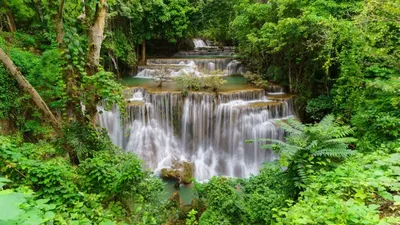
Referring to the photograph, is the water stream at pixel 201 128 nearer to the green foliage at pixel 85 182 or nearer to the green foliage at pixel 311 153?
the green foliage at pixel 85 182

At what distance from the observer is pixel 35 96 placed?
438cm

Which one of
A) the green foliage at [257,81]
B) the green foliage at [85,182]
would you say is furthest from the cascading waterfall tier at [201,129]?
the green foliage at [85,182]

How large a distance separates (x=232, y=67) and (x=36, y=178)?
12.7 meters

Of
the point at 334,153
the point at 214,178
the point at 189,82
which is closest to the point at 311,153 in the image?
the point at 334,153

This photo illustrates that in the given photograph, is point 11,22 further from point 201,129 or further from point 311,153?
point 311,153

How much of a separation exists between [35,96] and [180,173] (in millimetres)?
5212

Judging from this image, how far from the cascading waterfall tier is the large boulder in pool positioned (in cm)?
76

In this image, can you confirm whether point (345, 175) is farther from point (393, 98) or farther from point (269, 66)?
point (269, 66)

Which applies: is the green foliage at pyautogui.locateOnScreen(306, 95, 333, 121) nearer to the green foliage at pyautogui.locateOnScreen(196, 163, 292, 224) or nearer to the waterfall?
the green foliage at pyautogui.locateOnScreen(196, 163, 292, 224)

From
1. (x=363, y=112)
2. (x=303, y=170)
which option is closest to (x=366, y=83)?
(x=363, y=112)

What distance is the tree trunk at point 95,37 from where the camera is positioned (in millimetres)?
4426

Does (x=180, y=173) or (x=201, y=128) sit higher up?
(x=201, y=128)

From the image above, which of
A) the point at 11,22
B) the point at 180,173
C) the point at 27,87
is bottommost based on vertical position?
the point at 180,173

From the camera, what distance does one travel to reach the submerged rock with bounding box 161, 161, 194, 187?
8375 mm
